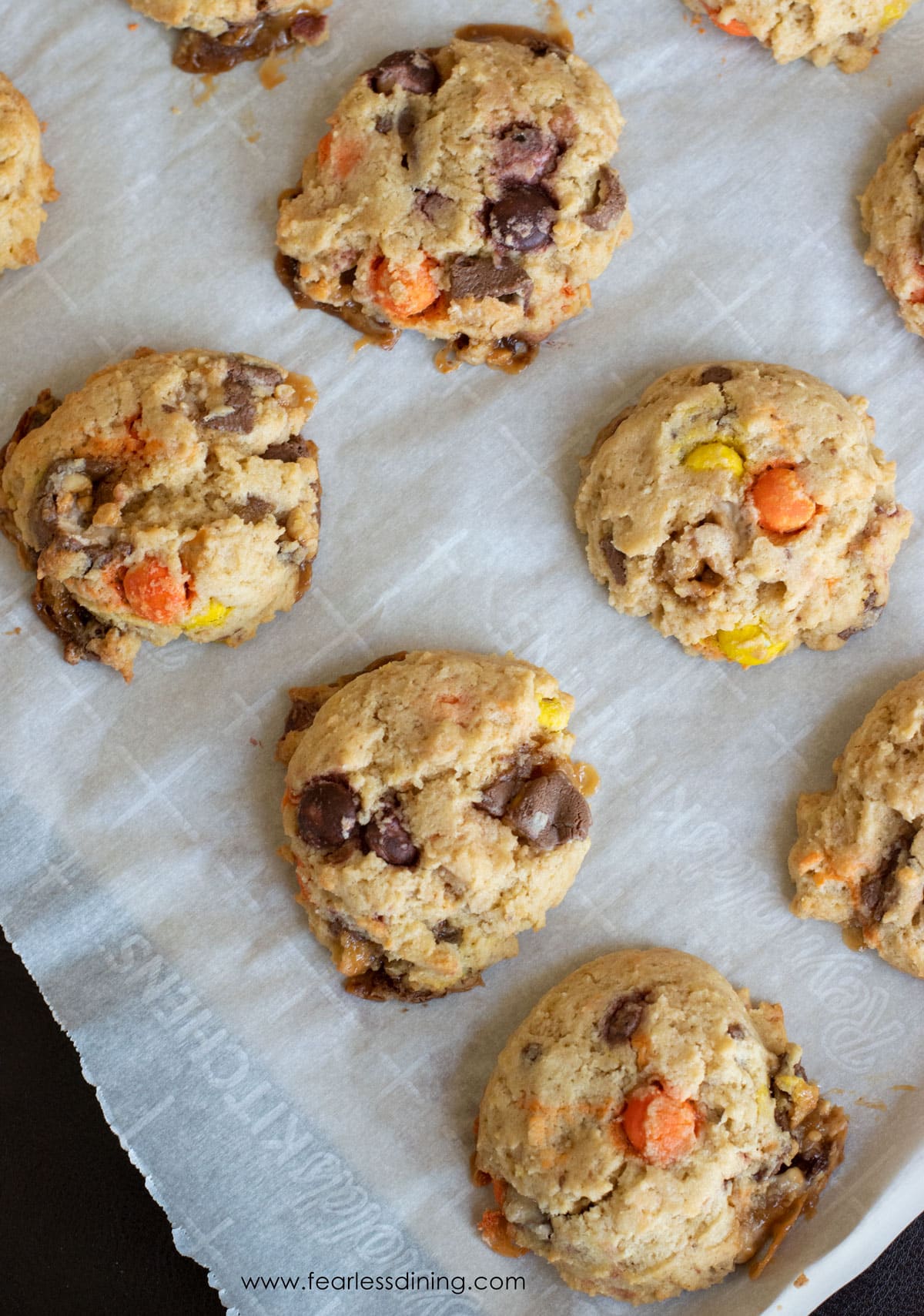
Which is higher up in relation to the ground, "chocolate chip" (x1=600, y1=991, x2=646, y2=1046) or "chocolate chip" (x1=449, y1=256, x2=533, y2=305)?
"chocolate chip" (x1=449, y1=256, x2=533, y2=305)

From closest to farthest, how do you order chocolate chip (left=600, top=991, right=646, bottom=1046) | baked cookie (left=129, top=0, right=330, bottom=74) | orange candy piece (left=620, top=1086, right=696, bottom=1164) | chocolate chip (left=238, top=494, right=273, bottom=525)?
orange candy piece (left=620, top=1086, right=696, bottom=1164) < chocolate chip (left=600, top=991, right=646, bottom=1046) < chocolate chip (left=238, top=494, right=273, bottom=525) < baked cookie (left=129, top=0, right=330, bottom=74)

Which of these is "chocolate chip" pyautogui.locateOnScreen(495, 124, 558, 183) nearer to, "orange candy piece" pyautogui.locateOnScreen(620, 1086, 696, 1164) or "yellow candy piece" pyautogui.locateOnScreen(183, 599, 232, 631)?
"yellow candy piece" pyautogui.locateOnScreen(183, 599, 232, 631)

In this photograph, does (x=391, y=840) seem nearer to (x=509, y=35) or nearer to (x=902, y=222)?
(x=902, y=222)

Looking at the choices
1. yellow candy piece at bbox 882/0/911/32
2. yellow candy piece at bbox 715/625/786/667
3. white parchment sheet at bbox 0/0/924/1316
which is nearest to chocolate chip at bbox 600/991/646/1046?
white parchment sheet at bbox 0/0/924/1316

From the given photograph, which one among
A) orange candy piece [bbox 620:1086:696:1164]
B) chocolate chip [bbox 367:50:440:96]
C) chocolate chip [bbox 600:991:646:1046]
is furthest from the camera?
chocolate chip [bbox 367:50:440:96]

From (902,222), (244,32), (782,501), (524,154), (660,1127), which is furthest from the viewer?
(244,32)

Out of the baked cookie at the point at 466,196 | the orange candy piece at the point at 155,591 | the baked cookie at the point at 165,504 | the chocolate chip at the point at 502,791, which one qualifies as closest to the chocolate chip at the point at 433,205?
the baked cookie at the point at 466,196

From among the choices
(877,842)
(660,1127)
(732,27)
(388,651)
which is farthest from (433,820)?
(732,27)
